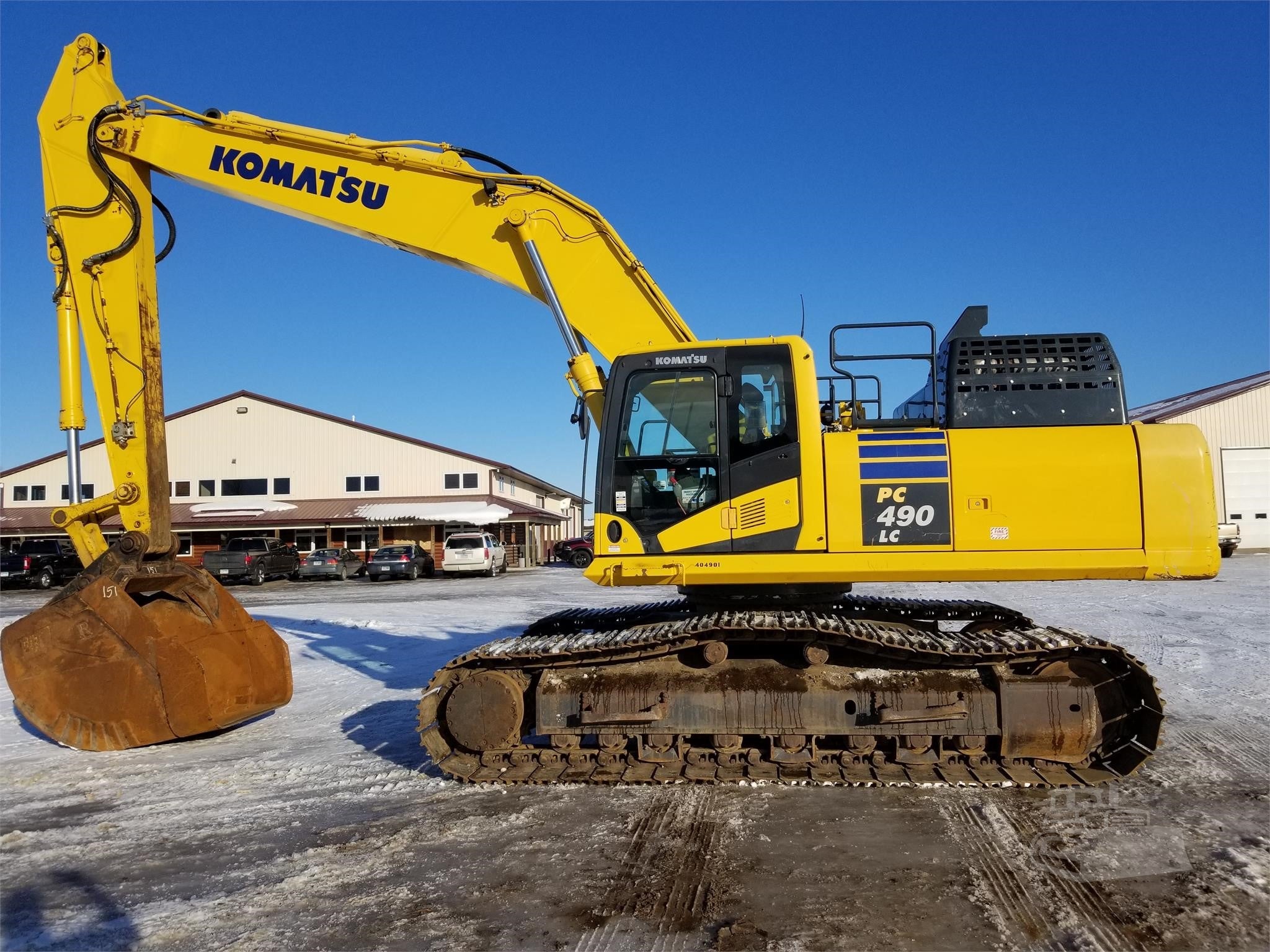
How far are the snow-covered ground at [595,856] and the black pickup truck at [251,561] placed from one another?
24761mm

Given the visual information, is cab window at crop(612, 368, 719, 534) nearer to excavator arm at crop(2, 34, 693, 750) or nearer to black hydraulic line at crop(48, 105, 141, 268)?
excavator arm at crop(2, 34, 693, 750)

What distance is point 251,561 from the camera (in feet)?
101

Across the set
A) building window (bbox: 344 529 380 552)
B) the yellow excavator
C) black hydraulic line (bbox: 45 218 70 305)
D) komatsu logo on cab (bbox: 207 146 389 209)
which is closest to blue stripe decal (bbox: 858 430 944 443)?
the yellow excavator

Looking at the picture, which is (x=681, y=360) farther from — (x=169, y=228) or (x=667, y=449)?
(x=169, y=228)

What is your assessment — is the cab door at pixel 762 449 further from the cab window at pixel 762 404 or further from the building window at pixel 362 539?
the building window at pixel 362 539

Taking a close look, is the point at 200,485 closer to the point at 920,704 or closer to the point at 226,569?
the point at 226,569

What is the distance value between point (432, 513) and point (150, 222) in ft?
99.4

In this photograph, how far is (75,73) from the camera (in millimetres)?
6977

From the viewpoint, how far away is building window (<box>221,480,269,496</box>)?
3994 cm

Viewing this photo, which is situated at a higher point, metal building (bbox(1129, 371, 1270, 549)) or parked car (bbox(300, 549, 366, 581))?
metal building (bbox(1129, 371, 1270, 549))

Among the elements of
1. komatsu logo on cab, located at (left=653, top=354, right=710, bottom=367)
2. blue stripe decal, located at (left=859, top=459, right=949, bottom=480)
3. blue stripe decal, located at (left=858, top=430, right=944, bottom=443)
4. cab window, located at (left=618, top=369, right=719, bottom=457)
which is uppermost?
komatsu logo on cab, located at (left=653, top=354, right=710, bottom=367)

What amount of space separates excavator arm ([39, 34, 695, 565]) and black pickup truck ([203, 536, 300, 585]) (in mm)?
25342

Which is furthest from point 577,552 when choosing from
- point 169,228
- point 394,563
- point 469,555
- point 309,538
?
point 169,228

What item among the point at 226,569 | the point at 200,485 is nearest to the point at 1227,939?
the point at 226,569
